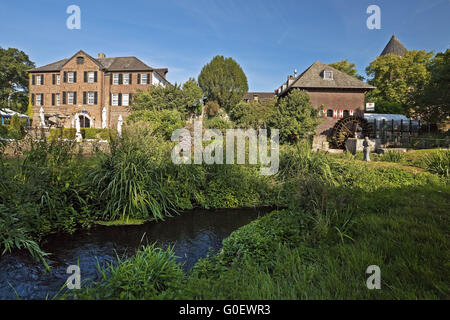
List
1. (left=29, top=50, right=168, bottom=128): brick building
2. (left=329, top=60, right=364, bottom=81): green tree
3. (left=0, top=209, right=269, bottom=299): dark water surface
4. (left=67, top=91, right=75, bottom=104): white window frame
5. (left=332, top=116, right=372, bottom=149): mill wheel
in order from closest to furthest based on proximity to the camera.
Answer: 1. (left=0, top=209, right=269, bottom=299): dark water surface
2. (left=332, top=116, right=372, bottom=149): mill wheel
3. (left=29, top=50, right=168, bottom=128): brick building
4. (left=67, top=91, right=75, bottom=104): white window frame
5. (left=329, top=60, right=364, bottom=81): green tree

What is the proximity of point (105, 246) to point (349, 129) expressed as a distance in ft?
73.7

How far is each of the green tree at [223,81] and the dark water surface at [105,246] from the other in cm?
2828

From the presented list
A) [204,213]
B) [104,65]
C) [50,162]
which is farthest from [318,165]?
[104,65]

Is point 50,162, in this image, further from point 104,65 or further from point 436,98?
point 104,65

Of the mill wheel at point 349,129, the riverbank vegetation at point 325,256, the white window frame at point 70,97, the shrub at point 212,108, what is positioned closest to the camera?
the riverbank vegetation at point 325,256

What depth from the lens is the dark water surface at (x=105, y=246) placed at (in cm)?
349

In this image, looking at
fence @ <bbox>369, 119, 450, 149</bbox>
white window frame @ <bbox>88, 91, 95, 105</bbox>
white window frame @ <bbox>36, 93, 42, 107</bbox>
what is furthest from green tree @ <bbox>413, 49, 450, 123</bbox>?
white window frame @ <bbox>36, 93, 42, 107</bbox>

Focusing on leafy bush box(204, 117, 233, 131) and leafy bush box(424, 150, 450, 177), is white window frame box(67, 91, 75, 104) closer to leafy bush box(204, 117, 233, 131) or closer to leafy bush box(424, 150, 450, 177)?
leafy bush box(204, 117, 233, 131)

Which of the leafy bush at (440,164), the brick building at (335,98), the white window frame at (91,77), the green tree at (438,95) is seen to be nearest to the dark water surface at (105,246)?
the leafy bush at (440,164)

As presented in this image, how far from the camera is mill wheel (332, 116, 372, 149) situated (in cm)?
2183

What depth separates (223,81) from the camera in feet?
112

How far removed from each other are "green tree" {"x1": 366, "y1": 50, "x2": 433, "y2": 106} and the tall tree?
2059 inches

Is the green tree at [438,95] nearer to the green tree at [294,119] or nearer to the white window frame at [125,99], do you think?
the green tree at [294,119]

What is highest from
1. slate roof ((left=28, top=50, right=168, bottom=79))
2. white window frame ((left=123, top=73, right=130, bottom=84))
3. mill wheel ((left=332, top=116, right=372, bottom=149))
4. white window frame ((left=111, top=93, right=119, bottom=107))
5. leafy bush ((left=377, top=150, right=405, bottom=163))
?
slate roof ((left=28, top=50, right=168, bottom=79))
